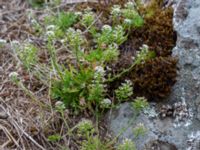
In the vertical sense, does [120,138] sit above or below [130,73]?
below

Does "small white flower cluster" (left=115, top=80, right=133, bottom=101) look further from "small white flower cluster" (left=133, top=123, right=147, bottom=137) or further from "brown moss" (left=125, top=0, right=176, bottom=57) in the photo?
"brown moss" (left=125, top=0, right=176, bottom=57)

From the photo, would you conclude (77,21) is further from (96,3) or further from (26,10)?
(26,10)

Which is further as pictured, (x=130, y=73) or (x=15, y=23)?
(x=15, y=23)

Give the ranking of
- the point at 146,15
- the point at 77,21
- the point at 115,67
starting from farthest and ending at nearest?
1. the point at 77,21
2. the point at 146,15
3. the point at 115,67

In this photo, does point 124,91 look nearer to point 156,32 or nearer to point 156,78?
point 156,78

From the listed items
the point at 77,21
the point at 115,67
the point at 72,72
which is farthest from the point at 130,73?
the point at 77,21

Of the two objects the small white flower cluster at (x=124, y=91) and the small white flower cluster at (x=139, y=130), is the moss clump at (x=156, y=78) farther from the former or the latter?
the small white flower cluster at (x=139, y=130)
